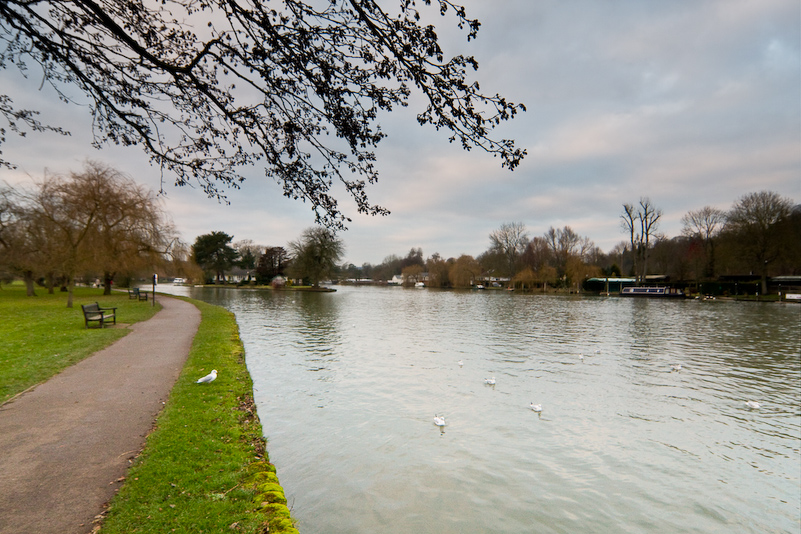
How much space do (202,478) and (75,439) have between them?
225cm

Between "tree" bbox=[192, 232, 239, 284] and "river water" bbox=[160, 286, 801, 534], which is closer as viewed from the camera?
"river water" bbox=[160, 286, 801, 534]

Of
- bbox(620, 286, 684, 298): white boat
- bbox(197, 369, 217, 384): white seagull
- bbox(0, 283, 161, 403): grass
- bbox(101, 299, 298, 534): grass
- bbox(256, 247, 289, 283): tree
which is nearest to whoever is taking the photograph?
bbox(101, 299, 298, 534): grass

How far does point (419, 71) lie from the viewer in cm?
411

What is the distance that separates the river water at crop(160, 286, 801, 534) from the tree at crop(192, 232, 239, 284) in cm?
7877

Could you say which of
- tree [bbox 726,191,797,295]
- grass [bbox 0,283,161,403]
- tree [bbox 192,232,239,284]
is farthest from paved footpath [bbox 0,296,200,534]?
tree [bbox 192,232,239,284]

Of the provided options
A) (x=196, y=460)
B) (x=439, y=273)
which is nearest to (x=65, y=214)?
(x=196, y=460)

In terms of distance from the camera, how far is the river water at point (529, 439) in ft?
17.6

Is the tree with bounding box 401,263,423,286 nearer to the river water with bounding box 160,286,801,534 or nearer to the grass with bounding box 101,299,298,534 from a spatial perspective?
the river water with bounding box 160,286,801,534

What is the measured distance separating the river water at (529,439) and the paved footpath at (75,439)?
2167 millimetres

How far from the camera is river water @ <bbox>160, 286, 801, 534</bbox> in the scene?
17.6ft

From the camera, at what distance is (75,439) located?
5.40m

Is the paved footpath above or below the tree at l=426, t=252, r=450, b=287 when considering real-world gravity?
below

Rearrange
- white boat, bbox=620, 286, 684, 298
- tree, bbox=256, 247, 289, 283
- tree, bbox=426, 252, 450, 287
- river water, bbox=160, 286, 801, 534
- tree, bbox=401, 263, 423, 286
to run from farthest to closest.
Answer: tree, bbox=401, 263, 423, 286 < tree, bbox=426, 252, 450, 287 < tree, bbox=256, 247, 289, 283 < white boat, bbox=620, 286, 684, 298 < river water, bbox=160, 286, 801, 534

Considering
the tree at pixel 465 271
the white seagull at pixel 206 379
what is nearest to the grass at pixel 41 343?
the white seagull at pixel 206 379
